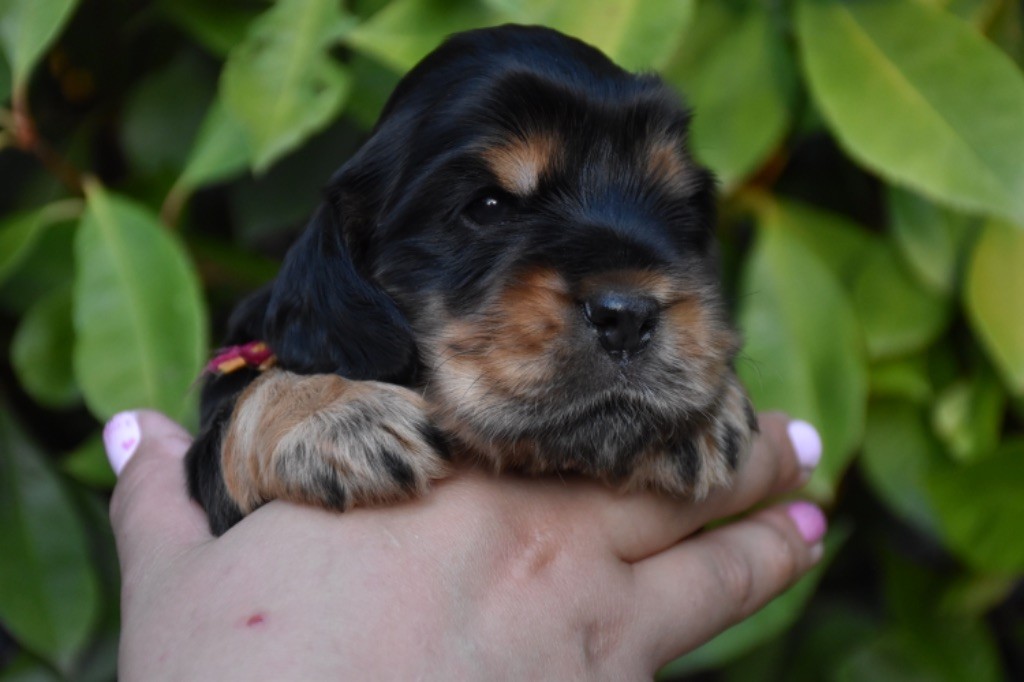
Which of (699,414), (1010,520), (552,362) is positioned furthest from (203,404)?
(1010,520)

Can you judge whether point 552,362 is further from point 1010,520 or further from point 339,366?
point 1010,520

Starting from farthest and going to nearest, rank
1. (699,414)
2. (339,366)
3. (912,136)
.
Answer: (912,136) < (339,366) < (699,414)

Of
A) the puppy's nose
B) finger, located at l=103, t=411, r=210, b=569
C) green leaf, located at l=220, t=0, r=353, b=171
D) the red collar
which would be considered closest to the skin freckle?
finger, located at l=103, t=411, r=210, b=569

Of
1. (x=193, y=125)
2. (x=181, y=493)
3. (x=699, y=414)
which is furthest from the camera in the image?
(x=193, y=125)

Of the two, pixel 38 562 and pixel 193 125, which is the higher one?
pixel 193 125

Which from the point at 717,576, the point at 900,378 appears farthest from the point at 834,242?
the point at 717,576
